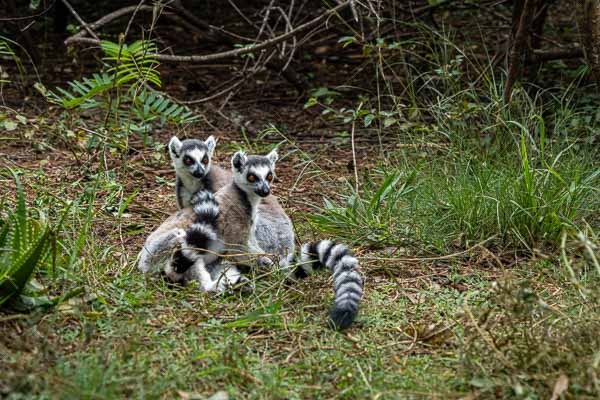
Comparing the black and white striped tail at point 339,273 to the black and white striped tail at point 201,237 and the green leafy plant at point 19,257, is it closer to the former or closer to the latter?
the black and white striped tail at point 201,237

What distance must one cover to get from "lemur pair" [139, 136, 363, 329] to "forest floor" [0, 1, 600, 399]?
4.7 inches

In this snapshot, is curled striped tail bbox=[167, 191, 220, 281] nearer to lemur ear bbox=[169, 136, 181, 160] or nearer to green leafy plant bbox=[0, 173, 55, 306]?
green leafy plant bbox=[0, 173, 55, 306]

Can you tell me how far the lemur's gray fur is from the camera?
195 inches

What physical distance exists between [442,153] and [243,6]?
501 cm

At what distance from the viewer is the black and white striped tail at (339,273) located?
3.74m

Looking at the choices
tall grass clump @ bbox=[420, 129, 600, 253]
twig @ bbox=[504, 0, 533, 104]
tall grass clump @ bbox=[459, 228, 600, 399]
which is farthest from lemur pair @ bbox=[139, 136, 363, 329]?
twig @ bbox=[504, 0, 533, 104]

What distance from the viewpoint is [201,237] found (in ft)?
14.5

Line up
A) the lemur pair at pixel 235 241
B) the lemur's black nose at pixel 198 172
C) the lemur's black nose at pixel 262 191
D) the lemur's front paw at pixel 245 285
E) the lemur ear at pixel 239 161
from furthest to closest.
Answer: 1. the lemur's black nose at pixel 198 172
2. the lemur ear at pixel 239 161
3. the lemur's black nose at pixel 262 191
4. the lemur's front paw at pixel 245 285
5. the lemur pair at pixel 235 241

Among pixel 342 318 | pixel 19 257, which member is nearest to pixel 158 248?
pixel 19 257

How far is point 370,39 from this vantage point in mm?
7621

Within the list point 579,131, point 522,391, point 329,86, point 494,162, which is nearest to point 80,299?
point 522,391

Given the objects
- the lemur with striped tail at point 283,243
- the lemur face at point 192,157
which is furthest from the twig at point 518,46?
the lemur face at point 192,157

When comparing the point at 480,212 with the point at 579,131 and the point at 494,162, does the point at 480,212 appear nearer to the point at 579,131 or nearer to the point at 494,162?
the point at 494,162

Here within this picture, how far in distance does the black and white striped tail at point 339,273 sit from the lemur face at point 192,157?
52.0 inches
